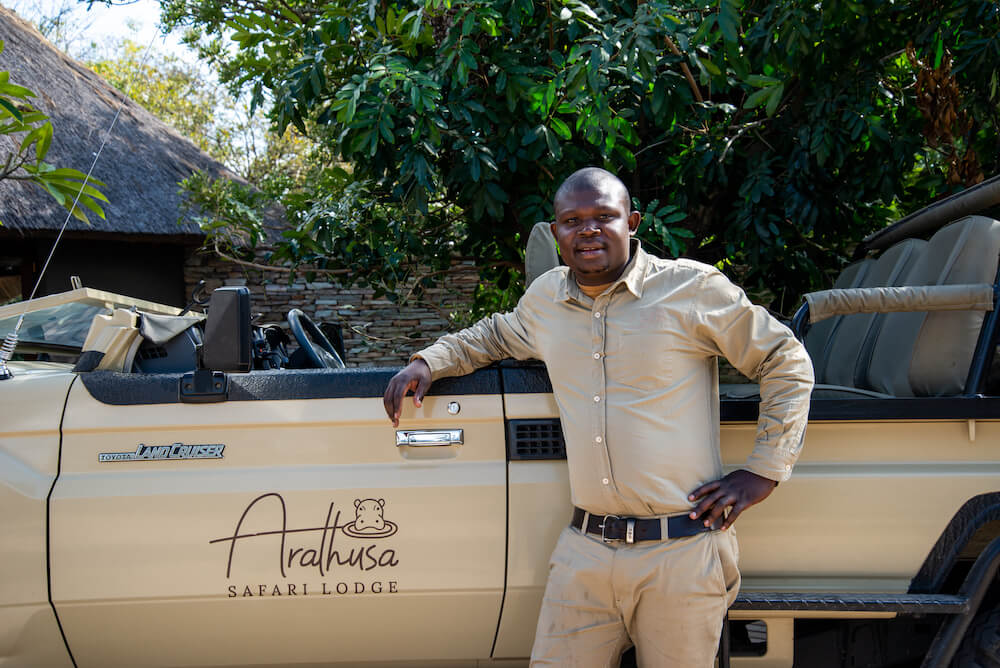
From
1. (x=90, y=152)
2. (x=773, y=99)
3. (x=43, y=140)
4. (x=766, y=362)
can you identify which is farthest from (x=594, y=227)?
(x=90, y=152)

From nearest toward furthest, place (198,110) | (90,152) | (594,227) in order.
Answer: (594,227) → (90,152) → (198,110)

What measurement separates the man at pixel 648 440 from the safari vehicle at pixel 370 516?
0.23 metres

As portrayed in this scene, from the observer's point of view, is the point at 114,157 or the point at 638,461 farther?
the point at 114,157

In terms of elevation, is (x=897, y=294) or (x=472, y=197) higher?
(x=472, y=197)

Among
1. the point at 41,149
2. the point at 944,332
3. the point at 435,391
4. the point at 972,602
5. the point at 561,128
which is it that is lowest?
the point at 972,602

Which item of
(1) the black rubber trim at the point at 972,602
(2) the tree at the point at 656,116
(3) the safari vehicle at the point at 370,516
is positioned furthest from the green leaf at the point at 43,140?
(1) the black rubber trim at the point at 972,602

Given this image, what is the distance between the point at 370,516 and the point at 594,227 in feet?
3.68

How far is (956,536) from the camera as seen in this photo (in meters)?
2.62

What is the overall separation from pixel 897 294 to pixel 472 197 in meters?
3.00

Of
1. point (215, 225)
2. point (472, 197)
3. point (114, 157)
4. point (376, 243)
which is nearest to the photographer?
point (472, 197)

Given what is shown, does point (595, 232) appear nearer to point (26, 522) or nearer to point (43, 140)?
point (26, 522)

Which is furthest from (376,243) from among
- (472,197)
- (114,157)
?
(114,157)

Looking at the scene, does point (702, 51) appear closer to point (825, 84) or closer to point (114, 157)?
point (825, 84)

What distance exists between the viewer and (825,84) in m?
4.96
